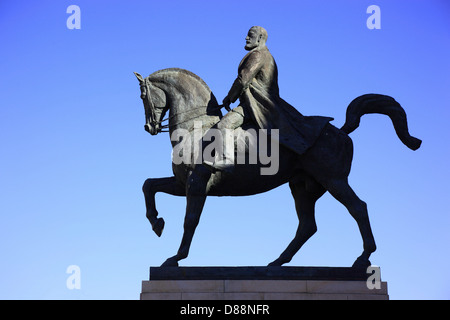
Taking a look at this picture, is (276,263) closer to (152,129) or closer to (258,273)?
(258,273)

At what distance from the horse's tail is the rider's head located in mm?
1997

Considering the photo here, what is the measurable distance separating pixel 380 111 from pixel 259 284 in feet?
13.0

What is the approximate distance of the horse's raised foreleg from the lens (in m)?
11.6

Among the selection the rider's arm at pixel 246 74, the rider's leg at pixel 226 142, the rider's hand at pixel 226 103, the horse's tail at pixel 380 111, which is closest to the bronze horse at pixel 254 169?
the horse's tail at pixel 380 111

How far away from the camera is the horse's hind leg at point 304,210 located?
12.3m

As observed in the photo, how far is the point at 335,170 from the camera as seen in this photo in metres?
11.9

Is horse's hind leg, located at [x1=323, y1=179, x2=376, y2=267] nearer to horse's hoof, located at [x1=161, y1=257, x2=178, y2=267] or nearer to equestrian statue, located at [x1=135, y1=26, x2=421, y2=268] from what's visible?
equestrian statue, located at [x1=135, y1=26, x2=421, y2=268]

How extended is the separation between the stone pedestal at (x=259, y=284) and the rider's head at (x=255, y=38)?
162 inches

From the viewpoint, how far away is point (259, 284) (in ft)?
36.2

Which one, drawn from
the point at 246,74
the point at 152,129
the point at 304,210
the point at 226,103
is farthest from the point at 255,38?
the point at 304,210

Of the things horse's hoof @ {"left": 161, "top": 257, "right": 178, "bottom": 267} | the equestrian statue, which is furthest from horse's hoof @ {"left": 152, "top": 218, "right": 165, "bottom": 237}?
horse's hoof @ {"left": 161, "top": 257, "right": 178, "bottom": 267}

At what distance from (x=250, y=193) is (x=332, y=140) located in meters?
1.71
